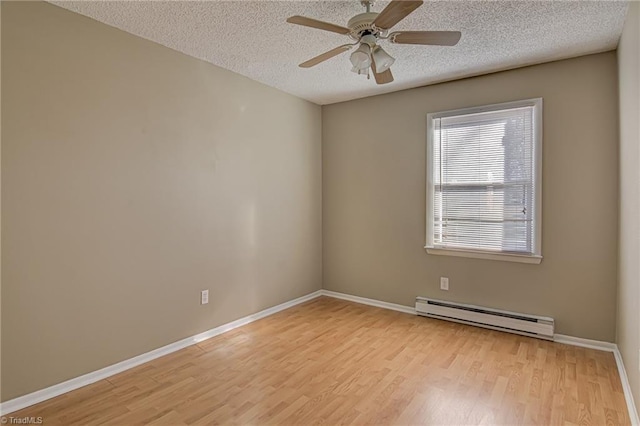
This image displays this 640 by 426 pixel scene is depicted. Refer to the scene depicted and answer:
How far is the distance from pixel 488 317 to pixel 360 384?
168 centimetres

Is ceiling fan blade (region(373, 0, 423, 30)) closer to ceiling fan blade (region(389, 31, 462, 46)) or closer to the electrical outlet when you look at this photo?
ceiling fan blade (region(389, 31, 462, 46))

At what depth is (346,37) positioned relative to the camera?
8.77ft

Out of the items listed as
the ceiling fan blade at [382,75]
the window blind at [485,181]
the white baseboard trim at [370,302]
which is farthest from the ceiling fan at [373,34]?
the white baseboard trim at [370,302]

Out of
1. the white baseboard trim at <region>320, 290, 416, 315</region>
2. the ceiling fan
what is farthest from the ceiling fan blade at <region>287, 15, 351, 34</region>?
the white baseboard trim at <region>320, 290, 416, 315</region>

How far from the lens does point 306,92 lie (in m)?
4.11

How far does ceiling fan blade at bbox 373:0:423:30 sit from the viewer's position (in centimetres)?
171

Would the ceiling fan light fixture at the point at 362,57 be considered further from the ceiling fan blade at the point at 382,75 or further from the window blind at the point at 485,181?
the window blind at the point at 485,181

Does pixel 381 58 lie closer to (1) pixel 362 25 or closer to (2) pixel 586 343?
(1) pixel 362 25

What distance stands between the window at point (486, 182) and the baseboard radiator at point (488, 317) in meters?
0.52

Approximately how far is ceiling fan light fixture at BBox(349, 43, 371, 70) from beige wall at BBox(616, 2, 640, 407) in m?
1.49

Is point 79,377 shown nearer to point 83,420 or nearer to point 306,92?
point 83,420

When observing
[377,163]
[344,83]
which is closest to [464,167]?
[377,163]

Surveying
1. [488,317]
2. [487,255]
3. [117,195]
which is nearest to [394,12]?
[117,195]

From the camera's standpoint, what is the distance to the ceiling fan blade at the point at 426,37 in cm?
205
